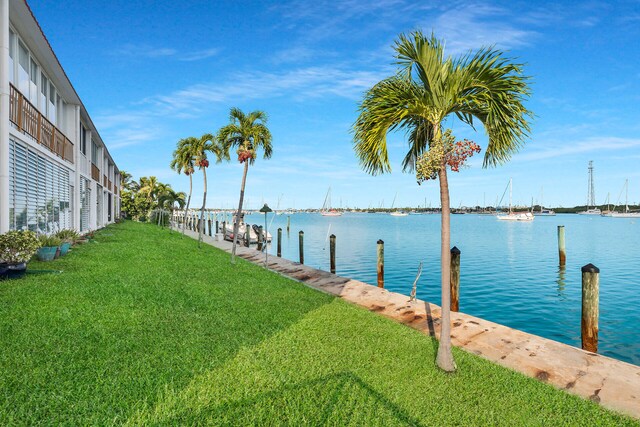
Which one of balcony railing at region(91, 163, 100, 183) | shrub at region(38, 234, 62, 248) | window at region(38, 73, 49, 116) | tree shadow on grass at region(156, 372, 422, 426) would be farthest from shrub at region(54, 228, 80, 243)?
tree shadow on grass at region(156, 372, 422, 426)

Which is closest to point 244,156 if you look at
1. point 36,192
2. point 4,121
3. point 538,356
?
point 36,192

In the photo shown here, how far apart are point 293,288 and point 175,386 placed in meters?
7.86

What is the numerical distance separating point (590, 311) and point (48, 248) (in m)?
16.4

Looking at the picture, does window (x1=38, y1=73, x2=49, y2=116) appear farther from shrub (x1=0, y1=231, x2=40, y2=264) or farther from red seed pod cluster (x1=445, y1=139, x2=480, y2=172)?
red seed pod cluster (x1=445, y1=139, x2=480, y2=172)

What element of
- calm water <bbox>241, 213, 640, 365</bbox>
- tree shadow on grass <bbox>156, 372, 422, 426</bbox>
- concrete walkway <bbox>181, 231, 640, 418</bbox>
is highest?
tree shadow on grass <bbox>156, 372, 422, 426</bbox>

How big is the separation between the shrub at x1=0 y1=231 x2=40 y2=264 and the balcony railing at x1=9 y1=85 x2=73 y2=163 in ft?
12.2

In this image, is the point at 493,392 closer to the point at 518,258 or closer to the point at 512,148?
the point at 512,148

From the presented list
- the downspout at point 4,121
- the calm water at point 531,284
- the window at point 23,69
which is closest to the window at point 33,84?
the window at point 23,69

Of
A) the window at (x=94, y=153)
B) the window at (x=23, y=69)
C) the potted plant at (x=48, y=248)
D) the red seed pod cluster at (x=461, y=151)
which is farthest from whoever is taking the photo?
the window at (x=94, y=153)

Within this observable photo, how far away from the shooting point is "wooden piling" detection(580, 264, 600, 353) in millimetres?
10047

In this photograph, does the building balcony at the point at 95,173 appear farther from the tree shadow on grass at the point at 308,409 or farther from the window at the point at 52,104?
the tree shadow on grass at the point at 308,409

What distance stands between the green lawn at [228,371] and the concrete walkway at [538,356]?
2.32 ft

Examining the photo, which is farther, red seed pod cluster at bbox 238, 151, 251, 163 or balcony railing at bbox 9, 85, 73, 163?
red seed pod cluster at bbox 238, 151, 251, 163

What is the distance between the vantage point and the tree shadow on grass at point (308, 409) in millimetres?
4254
